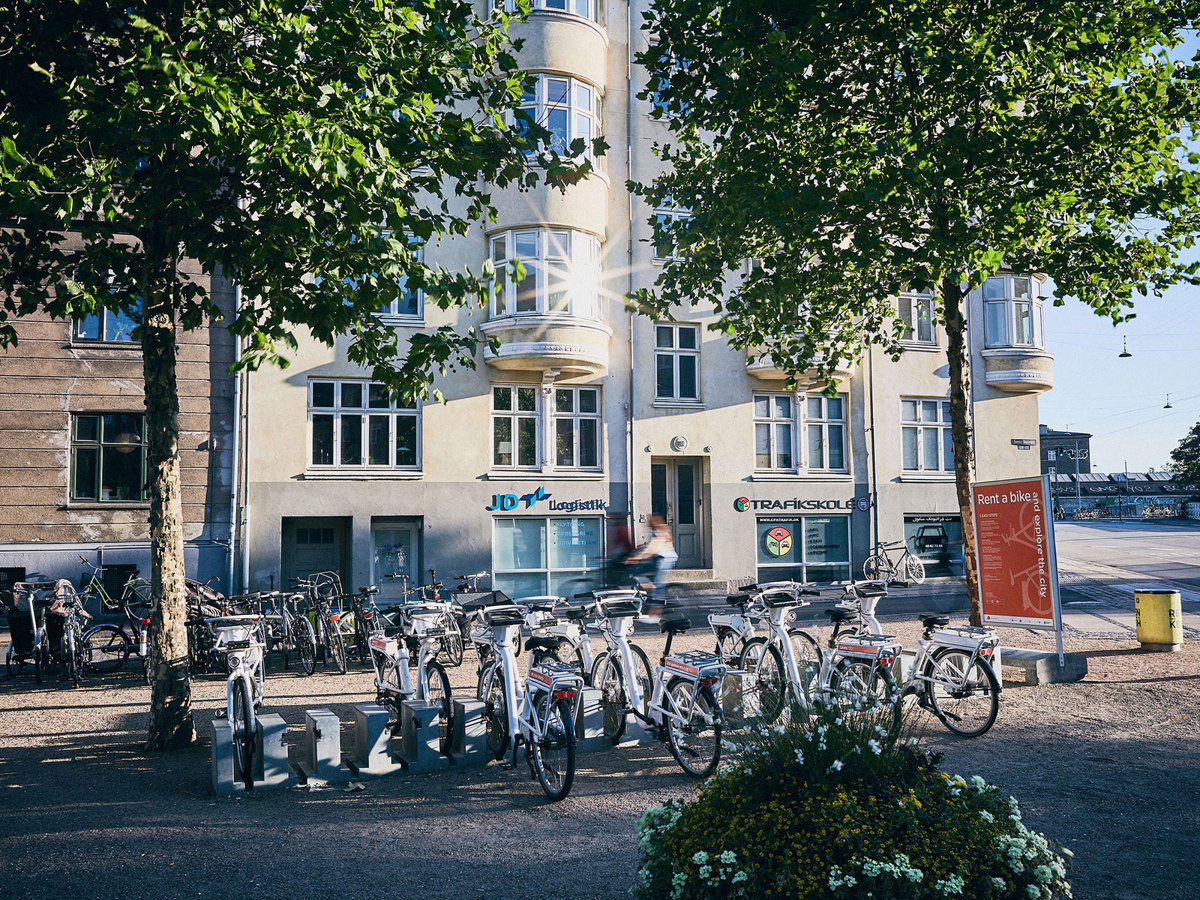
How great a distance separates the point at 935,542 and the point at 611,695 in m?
19.6

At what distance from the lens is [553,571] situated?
71.3ft

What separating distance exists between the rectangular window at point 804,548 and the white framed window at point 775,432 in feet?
4.81

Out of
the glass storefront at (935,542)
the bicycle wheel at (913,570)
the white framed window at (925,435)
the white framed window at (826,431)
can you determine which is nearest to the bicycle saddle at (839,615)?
the white framed window at (826,431)

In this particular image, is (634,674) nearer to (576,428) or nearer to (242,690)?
(242,690)

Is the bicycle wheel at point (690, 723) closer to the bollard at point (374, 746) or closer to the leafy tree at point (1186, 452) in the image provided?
the bollard at point (374, 746)

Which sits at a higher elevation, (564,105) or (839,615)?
(564,105)

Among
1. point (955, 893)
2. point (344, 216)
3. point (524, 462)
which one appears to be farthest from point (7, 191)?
point (524, 462)

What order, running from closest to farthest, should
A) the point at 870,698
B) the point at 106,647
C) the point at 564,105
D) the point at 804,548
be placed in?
1. the point at 870,698
2. the point at 106,647
3. the point at 564,105
4. the point at 804,548

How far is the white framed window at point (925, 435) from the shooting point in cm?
2608

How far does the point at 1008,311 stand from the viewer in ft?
88.8

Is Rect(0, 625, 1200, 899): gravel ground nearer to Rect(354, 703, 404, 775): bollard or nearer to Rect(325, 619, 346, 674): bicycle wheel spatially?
Rect(354, 703, 404, 775): bollard

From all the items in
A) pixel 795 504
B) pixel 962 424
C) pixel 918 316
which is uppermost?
pixel 918 316

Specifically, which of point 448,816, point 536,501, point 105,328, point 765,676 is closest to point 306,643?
point 765,676

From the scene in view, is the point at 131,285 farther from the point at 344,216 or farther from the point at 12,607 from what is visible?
the point at 12,607
